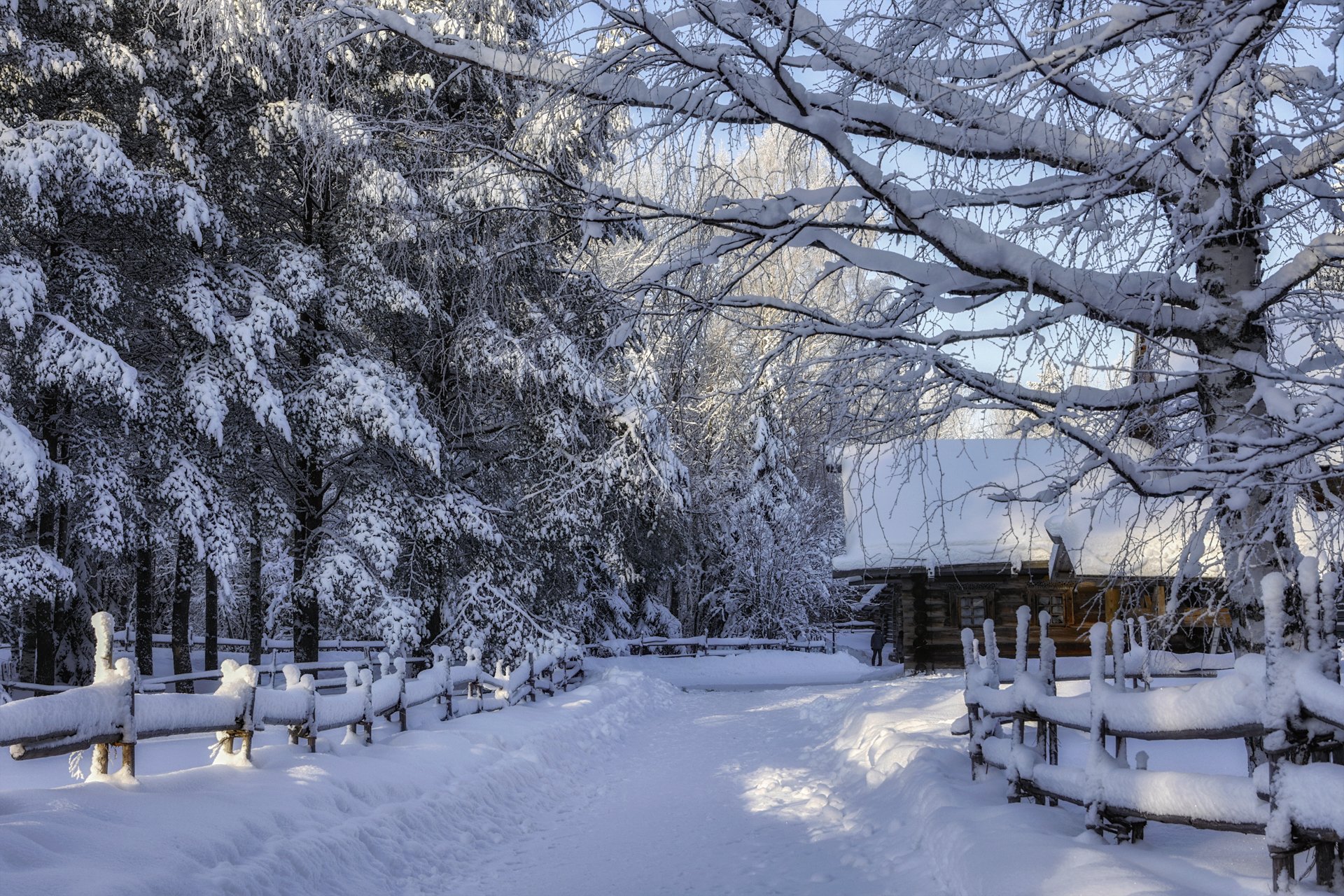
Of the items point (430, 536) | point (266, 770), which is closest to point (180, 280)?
point (430, 536)

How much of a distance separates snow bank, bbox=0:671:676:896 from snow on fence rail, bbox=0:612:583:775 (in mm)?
264

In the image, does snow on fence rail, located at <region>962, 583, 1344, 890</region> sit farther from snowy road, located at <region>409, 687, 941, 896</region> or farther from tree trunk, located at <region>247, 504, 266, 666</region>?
tree trunk, located at <region>247, 504, 266, 666</region>

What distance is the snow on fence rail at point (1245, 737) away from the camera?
13.9 feet

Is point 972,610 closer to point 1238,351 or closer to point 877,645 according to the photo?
point 877,645

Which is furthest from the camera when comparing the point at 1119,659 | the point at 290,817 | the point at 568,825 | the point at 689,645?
the point at 689,645

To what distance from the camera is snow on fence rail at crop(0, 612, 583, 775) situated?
17.9ft

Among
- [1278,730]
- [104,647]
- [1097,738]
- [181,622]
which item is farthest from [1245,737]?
[181,622]

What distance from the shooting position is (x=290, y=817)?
6.55m

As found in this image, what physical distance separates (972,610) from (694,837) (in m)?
19.5

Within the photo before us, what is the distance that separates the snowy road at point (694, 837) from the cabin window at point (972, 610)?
13435 millimetres

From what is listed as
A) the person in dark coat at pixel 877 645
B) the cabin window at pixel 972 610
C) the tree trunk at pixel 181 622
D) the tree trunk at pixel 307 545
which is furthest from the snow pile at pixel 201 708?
the person in dark coat at pixel 877 645

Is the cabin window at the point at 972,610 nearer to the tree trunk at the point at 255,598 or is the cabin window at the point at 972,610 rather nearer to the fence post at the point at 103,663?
the tree trunk at the point at 255,598

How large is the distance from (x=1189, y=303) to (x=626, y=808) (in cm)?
642

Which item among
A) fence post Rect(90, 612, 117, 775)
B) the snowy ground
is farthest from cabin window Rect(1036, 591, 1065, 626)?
fence post Rect(90, 612, 117, 775)
